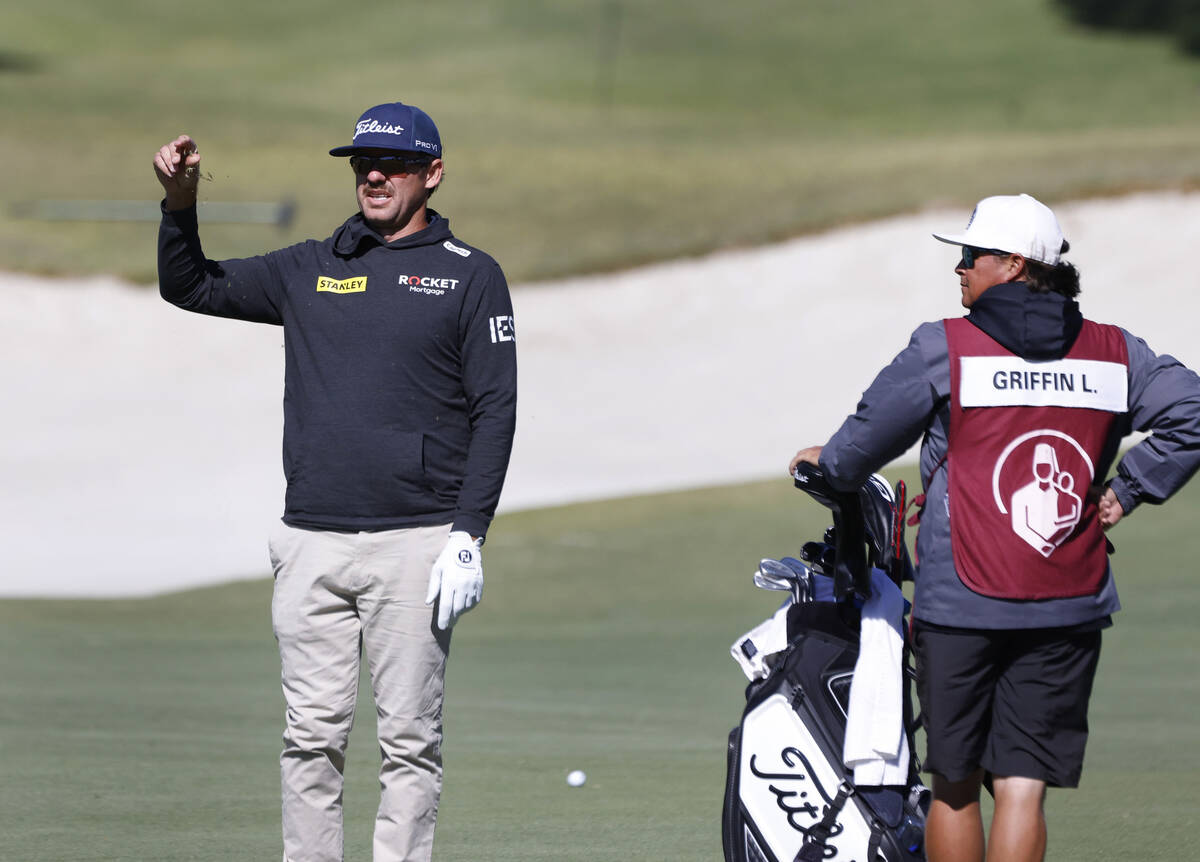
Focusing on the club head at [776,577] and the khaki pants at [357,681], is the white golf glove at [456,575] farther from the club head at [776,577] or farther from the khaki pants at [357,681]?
the club head at [776,577]


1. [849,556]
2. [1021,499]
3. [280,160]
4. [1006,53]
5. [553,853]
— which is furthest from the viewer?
[1006,53]

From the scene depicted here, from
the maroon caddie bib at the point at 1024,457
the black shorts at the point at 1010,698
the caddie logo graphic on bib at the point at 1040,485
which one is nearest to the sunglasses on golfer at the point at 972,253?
the maroon caddie bib at the point at 1024,457

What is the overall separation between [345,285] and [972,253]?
1.44 meters

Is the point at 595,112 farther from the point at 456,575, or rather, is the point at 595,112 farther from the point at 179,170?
the point at 456,575

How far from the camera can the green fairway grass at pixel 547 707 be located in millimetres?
5168

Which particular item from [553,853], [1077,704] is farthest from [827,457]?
[553,853]

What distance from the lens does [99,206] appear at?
780 inches

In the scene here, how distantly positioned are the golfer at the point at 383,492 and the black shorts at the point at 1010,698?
1056 millimetres

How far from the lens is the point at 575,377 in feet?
56.1

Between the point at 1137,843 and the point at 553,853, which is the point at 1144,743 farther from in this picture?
the point at 553,853

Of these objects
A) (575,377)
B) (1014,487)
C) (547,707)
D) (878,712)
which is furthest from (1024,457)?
(575,377)

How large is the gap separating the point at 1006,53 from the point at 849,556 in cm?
3012

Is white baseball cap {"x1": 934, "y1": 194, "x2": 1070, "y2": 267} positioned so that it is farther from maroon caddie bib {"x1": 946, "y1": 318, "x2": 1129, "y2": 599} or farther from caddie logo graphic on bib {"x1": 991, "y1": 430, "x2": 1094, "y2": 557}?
caddie logo graphic on bib {"x1": 991, "y1": 430, "x2": 1094, "y2": 557}

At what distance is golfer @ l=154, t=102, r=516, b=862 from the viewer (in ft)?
13.6
